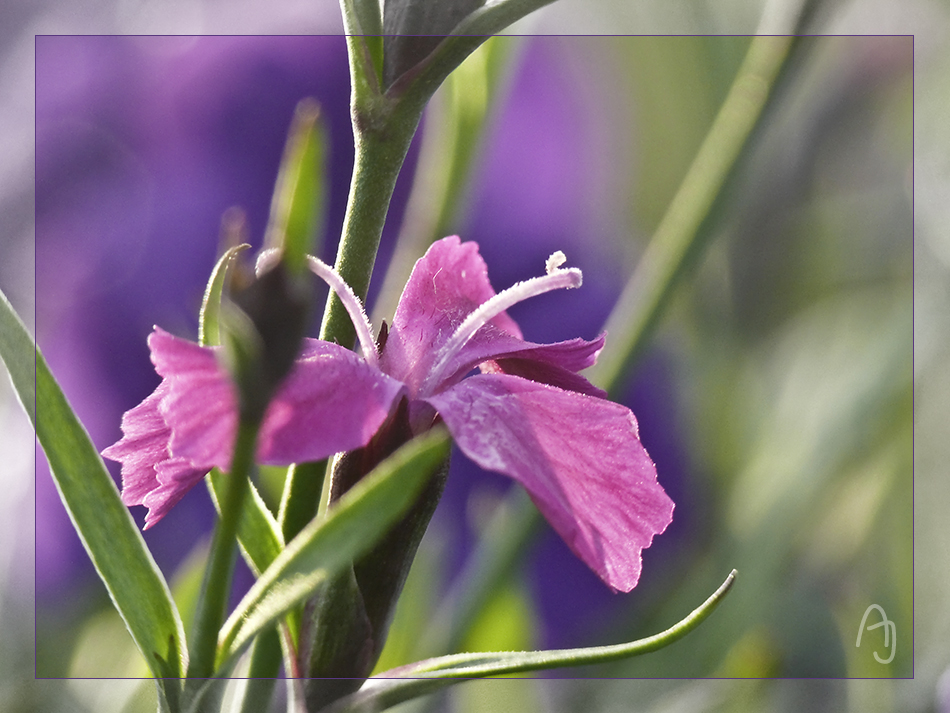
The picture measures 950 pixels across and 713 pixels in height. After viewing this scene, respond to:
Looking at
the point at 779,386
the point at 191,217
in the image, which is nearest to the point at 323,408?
the point at 191,217

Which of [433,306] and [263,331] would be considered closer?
[263,331]

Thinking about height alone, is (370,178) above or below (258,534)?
above

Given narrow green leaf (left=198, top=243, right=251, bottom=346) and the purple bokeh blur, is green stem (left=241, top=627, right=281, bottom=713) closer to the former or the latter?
narrow green leaf (left=198, top=243, right=251, bottom=346)

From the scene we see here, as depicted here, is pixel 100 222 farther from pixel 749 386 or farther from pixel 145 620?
pixel 145 620

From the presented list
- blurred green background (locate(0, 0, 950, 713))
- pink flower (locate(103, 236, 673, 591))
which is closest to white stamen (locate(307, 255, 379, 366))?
pink flower (locate(103, 236, 673, 591))

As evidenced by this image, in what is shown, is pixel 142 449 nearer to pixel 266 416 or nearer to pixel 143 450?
pixel 143 450
